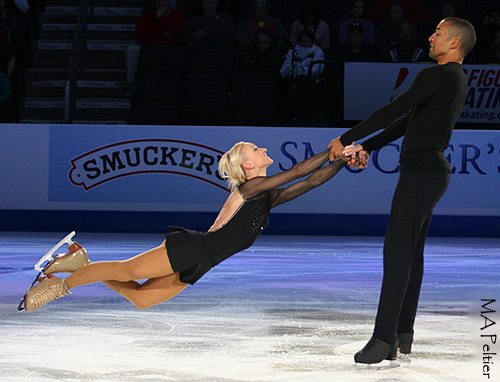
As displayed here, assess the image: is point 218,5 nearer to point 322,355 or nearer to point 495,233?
point 495,233

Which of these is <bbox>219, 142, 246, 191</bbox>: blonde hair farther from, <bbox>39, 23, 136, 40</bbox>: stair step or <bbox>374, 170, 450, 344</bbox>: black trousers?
<bbox>39, 23, 136, 40</bbox>: stair step

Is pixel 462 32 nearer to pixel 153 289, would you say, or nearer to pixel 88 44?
pixel 153 289

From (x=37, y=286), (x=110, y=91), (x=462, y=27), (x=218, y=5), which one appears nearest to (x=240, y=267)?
(x=37, y=286)

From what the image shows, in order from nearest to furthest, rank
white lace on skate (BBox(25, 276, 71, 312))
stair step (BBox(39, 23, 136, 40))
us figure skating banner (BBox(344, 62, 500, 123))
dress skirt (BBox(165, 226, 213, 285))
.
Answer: dress skirt (BBox(165, 226, 213, 285)) < white lace on skate (BBox(25, 276, 71, 312)) < us figure skating banner (BBox(344, 62, 500, 123)) < stair step (BBox(39, 23, 136, 40))

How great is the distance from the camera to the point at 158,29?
10.6 m

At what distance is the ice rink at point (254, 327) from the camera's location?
3.24m

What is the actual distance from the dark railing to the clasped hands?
6.35 metres

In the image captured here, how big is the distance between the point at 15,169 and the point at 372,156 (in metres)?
4.10

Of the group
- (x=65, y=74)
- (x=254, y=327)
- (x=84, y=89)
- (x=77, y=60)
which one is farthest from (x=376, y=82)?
(x=254, y=327)

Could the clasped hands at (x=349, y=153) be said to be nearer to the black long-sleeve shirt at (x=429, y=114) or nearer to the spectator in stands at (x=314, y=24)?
the black long-sleeve shirt at (x=429, y=114)

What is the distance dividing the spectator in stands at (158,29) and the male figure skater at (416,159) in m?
7.52

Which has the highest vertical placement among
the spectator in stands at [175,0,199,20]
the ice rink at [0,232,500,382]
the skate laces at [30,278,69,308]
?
the spectator in stands at [175,0,199,20]

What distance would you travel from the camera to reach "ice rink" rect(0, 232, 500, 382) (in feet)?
10.6

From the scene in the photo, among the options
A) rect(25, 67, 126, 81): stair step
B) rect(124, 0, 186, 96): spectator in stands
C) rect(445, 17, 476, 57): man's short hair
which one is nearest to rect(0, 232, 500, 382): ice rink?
rect(445, 17, 476, 57): man's short hair
